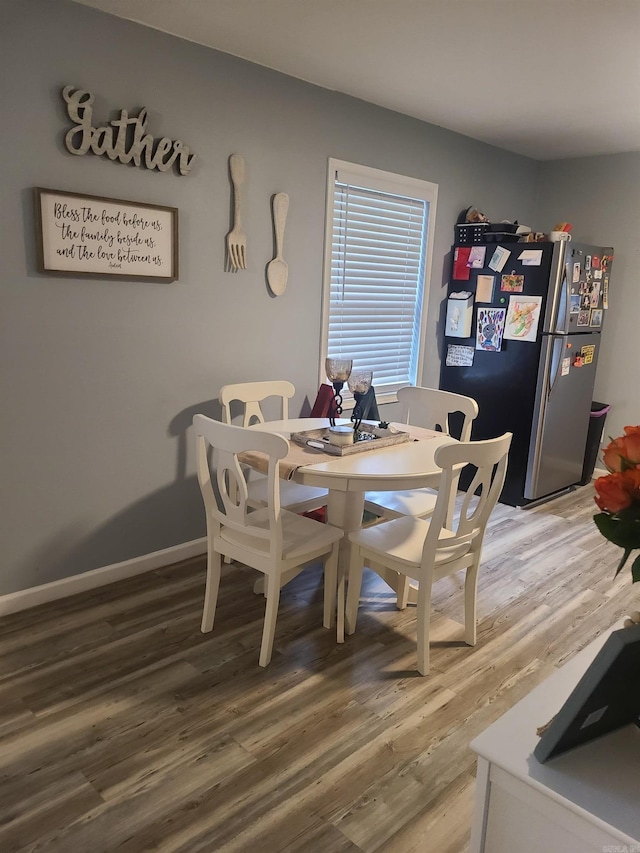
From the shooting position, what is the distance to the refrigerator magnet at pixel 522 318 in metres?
3.83

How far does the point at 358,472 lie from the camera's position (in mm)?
2188

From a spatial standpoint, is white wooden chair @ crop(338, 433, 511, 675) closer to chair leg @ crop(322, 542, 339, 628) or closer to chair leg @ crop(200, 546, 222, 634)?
chair leg @ crop(322, 542, 339, 628)

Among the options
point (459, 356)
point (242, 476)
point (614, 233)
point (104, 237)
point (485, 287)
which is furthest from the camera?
point (614, 233)

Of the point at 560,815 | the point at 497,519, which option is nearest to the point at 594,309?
the point at 497,519

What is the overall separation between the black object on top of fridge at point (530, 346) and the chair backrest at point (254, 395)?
1.56 meters

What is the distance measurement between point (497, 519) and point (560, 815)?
3.04m

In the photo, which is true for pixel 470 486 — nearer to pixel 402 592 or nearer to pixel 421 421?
pixel 402 592

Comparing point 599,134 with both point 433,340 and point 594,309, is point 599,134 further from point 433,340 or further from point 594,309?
point 433,340

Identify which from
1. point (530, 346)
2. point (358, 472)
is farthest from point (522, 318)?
point (358, 472)

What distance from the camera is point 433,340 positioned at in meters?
4.31

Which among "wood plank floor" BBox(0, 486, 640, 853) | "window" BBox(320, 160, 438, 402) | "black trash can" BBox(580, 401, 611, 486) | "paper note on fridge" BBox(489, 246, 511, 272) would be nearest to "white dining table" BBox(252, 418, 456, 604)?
"wood plank floor" BBox(0, 486, 640, 853)

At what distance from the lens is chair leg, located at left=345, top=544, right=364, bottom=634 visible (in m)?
2.40

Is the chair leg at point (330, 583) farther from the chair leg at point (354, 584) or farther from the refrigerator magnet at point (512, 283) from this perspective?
the refrigerator magnet at point (512, 283)

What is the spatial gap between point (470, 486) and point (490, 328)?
2.16 meters
